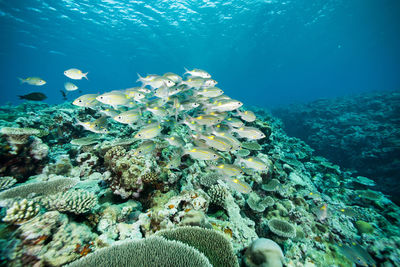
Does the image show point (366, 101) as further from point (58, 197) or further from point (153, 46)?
point (153, 46)

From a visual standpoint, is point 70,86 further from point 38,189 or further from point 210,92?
point 210,92

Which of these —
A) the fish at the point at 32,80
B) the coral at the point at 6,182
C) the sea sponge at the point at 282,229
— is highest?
the fish at the point at 32,80

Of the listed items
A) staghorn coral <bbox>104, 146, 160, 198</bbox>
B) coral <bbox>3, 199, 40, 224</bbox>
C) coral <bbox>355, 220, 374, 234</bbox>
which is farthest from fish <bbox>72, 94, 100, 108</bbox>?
coral <bbox>355, 220, 374, 234</bbox>

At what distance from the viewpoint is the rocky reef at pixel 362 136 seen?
11.9 m

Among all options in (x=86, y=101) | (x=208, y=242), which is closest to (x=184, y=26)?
(x=86, y=101)

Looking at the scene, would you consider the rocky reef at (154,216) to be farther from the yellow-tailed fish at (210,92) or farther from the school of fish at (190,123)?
the yellow-tailed fish at (210,92)

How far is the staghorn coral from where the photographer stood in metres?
3.74

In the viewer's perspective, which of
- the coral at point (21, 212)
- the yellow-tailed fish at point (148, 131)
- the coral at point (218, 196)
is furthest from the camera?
the coral at point (218, 196)

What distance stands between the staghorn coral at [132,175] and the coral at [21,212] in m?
1.39

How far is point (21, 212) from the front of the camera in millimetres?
2520

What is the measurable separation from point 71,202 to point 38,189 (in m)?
1.61

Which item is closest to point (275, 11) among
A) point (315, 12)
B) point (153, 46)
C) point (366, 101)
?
point (315, 12)

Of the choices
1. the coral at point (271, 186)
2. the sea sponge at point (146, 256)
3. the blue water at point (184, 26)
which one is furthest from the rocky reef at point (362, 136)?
the blue water at point (184, 26)

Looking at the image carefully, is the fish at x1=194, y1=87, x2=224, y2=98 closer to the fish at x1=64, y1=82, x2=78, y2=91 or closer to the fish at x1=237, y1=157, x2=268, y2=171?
the fish at x1=237, y1=157, x2=268, y2=171
